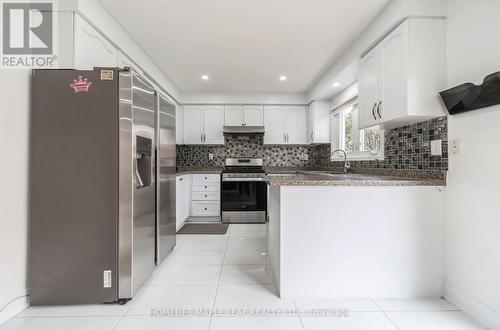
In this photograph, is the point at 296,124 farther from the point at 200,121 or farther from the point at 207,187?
the point at 207,187

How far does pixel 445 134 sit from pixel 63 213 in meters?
2.79

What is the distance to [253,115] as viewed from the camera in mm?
4527

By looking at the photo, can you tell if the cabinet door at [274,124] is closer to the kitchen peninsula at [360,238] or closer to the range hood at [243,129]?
the range hood at [243,129]

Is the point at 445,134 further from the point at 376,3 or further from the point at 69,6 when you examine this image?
the point at 69,6

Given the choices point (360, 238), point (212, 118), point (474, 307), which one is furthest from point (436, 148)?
point (212, 118)

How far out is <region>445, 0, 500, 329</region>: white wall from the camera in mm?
1424

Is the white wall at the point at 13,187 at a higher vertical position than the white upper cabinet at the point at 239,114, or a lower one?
lower

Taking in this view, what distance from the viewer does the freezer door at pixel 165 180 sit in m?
2.23

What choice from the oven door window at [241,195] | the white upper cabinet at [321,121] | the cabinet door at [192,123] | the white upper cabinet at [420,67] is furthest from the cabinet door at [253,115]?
the white upper cabinet at [420,67]

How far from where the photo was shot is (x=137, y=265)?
175 cm

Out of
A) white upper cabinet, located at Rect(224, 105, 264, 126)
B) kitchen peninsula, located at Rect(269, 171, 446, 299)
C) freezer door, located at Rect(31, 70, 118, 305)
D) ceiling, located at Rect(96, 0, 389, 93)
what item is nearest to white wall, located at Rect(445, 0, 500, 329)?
kitchen peninsula, located at Rect(269, 171, 446, 299)

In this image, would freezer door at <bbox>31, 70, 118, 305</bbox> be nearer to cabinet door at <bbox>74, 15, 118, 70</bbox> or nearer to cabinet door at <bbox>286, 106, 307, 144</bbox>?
cabinet door at <bbox>74, 15, 118, 70</bbox>

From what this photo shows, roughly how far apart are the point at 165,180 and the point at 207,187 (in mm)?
1827

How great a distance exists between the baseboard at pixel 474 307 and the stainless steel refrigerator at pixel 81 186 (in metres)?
2.28
